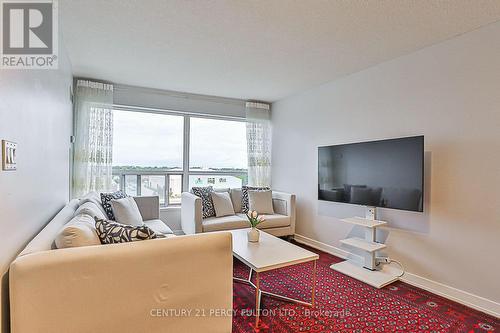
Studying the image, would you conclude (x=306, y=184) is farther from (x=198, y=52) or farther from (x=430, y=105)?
(x=198, y=52)

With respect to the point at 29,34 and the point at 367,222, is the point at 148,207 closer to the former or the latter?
the point at 29,34

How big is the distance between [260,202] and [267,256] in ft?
6.24

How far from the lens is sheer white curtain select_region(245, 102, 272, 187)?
4.86 m

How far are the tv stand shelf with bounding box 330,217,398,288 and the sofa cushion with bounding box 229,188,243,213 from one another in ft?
5.60

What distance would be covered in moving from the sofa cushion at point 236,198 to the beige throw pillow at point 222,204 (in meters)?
0.20

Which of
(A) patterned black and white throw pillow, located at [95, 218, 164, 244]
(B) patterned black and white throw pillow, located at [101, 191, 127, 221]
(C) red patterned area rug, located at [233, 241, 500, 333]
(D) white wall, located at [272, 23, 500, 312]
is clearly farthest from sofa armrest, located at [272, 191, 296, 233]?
(A) patterned black and white throw pillow, located at [95, 218, 164, 244]

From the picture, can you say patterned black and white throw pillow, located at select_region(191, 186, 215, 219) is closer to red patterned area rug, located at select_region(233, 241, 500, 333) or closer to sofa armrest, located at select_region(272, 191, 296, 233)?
sofa armrest, located at select_region(272, 191, 296, 233)

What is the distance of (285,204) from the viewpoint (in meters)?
4.09

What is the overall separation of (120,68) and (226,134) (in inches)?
84.5

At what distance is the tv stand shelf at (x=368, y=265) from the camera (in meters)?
2.71

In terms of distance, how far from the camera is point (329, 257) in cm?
348

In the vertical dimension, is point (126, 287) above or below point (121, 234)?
below

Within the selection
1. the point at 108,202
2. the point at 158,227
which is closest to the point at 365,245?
the point at 158,227

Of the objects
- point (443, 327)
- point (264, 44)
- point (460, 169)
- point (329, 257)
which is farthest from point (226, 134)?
point (443, 327)
